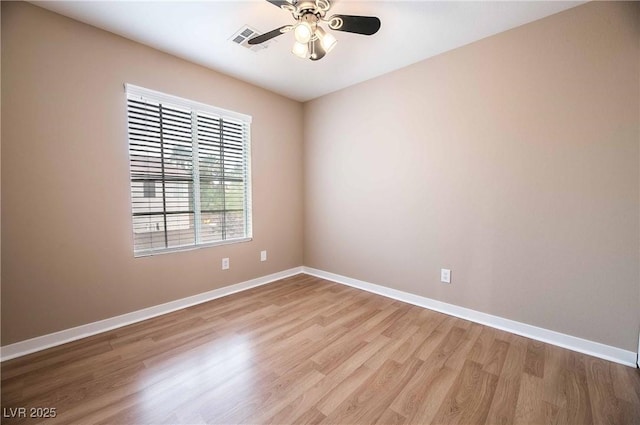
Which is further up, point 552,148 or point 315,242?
point 552,148

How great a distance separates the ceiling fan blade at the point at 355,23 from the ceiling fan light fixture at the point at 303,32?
0.15 meters

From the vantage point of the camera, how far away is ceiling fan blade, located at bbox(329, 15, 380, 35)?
1624 millimetres

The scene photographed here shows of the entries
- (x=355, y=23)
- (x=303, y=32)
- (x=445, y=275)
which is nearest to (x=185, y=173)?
Answer: (x=303, y=32)

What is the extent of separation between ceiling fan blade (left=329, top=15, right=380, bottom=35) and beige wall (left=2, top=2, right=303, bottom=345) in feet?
5.68

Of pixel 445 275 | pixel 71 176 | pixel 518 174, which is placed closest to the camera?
pixel 71 176

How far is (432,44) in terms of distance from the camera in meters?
2.35

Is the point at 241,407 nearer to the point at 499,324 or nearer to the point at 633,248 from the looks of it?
the point at 499,324

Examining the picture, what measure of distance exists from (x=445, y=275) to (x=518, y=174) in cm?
111

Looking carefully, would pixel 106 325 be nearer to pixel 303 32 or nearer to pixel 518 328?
pixel 303 32

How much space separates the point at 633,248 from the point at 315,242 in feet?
9.86

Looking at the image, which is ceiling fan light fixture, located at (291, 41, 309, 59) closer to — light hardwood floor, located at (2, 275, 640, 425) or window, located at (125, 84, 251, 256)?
window, located at (125, 84, 251, 256)

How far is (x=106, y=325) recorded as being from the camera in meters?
2.23

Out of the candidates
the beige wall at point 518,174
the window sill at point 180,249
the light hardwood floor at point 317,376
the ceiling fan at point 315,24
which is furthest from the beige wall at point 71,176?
the beige wall at point 518,174

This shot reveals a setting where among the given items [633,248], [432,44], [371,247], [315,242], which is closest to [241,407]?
[371,247]
